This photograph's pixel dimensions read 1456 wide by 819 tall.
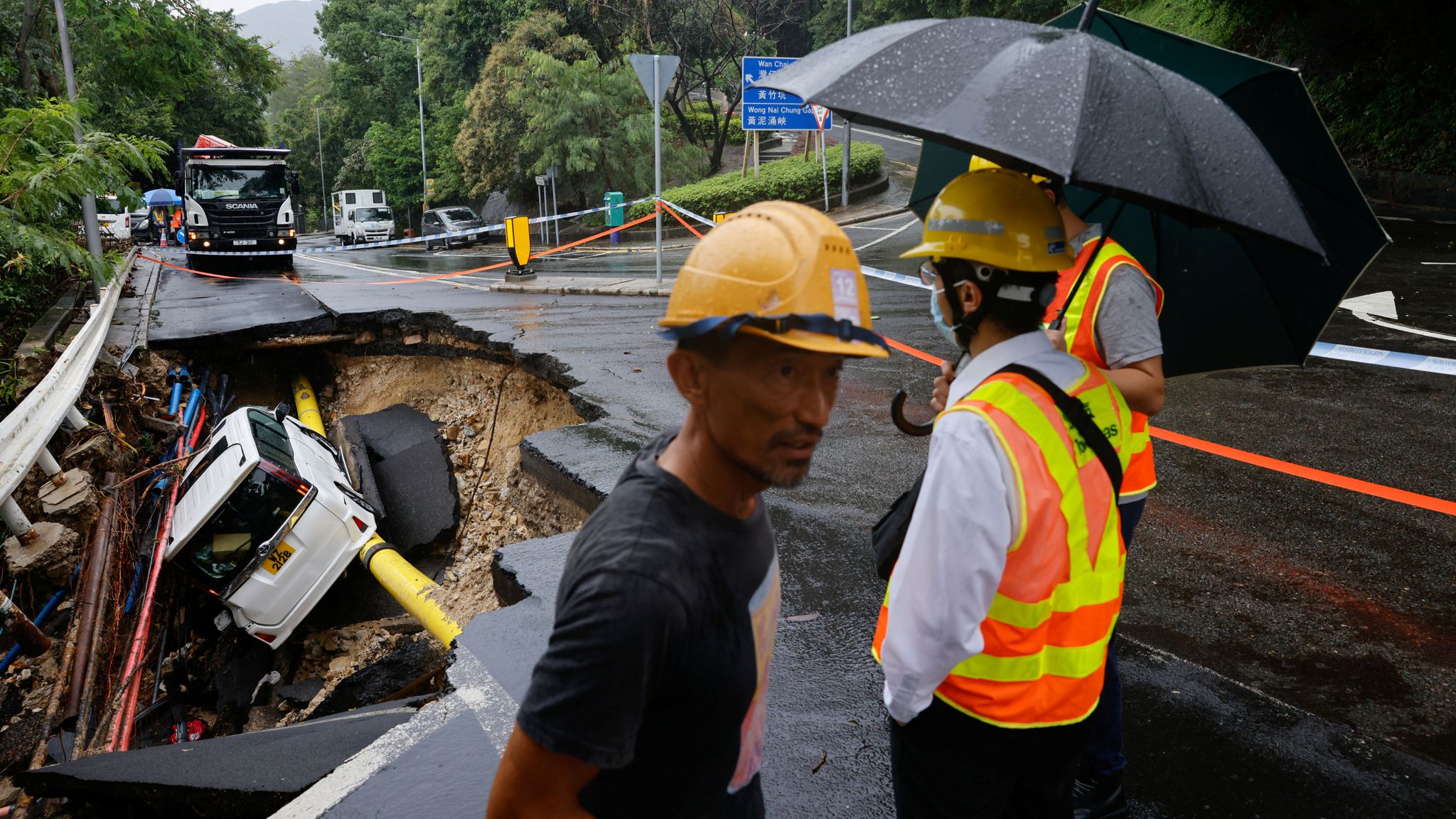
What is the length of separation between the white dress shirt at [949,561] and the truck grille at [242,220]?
2218 centimetres

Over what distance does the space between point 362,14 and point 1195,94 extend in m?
61.6

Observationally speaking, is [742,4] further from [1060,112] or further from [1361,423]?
[1060,112]

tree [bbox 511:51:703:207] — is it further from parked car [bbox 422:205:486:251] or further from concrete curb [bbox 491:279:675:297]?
concrete curb [bbox 491:279:675:297]

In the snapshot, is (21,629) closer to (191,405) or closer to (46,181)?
(46,181)

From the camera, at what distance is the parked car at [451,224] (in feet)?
102

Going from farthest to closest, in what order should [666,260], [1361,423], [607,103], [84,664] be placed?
[607,103]
[666,260]
[1361,423]
[84,664]

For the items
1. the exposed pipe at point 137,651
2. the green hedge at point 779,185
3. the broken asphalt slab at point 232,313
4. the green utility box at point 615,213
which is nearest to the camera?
the exposed pipe at point 137,651

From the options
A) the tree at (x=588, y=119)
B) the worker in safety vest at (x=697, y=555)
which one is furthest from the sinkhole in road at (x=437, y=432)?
the tree at (x=588, y=119)

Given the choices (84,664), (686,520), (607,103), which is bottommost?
(84,664)

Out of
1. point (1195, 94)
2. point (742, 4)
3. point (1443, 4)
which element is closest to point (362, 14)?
point (742, 4)

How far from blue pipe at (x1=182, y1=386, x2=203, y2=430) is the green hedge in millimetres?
17925

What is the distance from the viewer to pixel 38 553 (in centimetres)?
538

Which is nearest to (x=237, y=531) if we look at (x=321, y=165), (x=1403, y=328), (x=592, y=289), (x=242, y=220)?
(x=592, y=289)

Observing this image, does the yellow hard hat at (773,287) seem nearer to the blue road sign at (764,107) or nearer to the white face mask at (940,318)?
the white face mask at (940,318)
